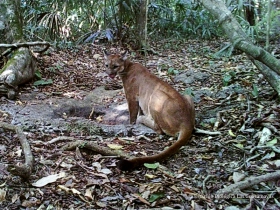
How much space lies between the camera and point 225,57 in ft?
28.5

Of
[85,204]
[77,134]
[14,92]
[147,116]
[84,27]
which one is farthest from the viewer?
[84,27]

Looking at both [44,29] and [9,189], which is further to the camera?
[44,29]

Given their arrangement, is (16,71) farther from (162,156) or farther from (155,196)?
(155,196)

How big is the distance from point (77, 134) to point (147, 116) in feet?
4.03

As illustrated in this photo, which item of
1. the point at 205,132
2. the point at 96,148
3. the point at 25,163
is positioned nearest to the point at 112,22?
the point at 205,132

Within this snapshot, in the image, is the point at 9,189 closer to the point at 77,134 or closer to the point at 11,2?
the point at 77,134

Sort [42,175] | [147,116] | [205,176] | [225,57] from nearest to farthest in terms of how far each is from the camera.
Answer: [42,175] → [205,176] → [147,116] → [225,57]

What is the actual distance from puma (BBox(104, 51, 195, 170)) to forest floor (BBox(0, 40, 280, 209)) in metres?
0.12

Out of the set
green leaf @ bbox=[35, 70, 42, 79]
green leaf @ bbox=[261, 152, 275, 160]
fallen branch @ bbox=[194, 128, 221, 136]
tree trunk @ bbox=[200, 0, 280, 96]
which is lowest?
fallen branch @ bbox=[194, 128, 221, 136]

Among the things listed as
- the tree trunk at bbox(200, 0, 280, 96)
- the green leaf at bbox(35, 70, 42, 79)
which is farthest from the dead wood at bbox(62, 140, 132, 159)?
the green leaf at bbox(35, 70, 42, 79)

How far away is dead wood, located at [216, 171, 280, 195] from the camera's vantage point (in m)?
2.86

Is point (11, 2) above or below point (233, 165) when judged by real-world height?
above

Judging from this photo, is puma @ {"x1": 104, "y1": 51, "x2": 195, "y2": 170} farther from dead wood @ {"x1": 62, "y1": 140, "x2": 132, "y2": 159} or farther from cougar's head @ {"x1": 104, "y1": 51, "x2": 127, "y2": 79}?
dead wood @ {"x1": 62, "y1": 140, "x2": 132, "y2": 159}

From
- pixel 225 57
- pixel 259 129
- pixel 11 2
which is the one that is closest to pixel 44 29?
pixel 11 2
